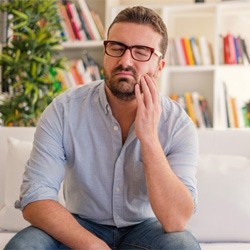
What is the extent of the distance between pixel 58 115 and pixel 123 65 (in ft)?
0.90

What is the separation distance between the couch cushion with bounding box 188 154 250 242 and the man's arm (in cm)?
36

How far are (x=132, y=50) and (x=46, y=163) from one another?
0.46m

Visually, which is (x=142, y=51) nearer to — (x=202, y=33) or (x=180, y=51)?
(x=180, y=51)

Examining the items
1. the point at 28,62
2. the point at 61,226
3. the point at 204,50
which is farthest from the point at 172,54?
the point at 61,226

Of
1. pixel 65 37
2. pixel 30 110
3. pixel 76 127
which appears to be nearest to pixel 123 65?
pixel 76 127

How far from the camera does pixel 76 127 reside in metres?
1.80

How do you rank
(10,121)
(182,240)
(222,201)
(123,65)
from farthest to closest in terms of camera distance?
(10,121), (222,201), (123,65), (182,240)

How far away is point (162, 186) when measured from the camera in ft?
5.37

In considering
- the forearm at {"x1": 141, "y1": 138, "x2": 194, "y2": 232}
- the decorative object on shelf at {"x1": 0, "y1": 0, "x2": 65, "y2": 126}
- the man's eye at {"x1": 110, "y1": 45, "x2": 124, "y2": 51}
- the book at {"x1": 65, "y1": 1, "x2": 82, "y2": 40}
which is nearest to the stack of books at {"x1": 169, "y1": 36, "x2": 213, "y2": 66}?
the book at {"x1": 65, "y1": 1, "x2": 82, "y2": 40}

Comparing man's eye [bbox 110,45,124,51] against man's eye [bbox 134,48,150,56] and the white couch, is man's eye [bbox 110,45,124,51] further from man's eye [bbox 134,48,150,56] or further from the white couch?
the white couch

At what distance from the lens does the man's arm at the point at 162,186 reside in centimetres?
162

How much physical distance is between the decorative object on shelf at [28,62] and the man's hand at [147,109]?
1566 millimetres

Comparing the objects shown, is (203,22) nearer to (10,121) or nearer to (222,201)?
(10,121)

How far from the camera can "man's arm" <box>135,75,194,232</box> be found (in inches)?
63.7
